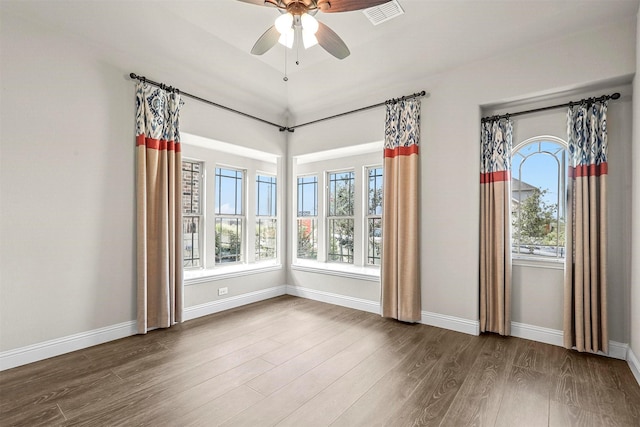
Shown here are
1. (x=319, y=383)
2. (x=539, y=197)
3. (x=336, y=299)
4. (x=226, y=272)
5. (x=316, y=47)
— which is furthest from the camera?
(x=336, y=299)

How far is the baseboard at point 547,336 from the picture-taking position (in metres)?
2.75

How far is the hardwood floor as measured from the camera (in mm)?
1954

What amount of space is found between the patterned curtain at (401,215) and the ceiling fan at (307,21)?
1504 mm

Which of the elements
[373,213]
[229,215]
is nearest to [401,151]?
[373,213]

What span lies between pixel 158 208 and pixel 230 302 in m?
1.64

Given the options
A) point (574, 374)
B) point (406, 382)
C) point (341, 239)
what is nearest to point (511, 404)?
point (406, 382)

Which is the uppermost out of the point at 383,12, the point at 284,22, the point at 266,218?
the point at 383,12

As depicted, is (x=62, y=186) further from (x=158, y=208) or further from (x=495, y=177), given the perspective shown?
(x=495, y=177)

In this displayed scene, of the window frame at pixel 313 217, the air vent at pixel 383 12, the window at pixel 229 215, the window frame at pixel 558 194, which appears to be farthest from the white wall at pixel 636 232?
the window at pixel 229 215

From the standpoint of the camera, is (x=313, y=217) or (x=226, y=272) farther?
(x=313, y=217)

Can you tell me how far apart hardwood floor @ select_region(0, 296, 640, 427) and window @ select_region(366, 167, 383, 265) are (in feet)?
4.85

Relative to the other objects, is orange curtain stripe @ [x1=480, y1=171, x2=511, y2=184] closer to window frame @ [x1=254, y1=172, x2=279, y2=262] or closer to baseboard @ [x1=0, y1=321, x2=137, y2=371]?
window frame @ [x1=254, y1=172, x2=279, y2=262]

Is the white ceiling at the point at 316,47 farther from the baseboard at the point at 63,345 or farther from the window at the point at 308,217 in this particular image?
the baseboard at the point at 63,345

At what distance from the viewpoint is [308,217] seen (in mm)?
5309
